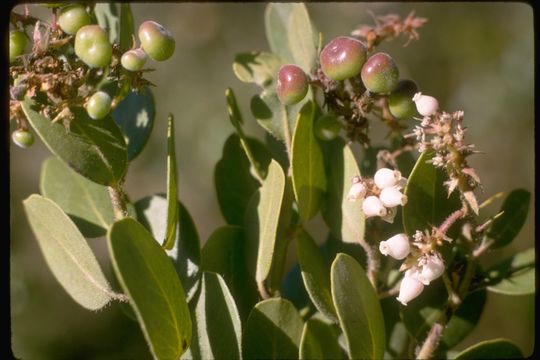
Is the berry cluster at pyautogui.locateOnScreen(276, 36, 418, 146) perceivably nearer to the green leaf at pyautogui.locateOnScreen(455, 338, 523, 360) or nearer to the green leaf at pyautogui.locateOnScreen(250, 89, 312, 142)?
the green leaf at pyautogui.locateOnScreen(250, 89, 312, 142)

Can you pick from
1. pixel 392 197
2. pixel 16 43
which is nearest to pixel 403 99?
pixel 392 197

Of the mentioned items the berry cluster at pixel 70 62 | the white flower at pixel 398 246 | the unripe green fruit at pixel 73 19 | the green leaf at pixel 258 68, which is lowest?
the white flower at pixel 398 246

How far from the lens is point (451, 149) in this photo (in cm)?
104

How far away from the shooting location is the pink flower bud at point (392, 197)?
107 centimetres

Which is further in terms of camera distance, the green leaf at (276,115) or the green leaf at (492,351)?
the green leaf at (276,115)

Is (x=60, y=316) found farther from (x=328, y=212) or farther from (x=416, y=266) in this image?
(x=416, y=266)

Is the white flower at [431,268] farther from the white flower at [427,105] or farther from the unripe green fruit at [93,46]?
the unripe green fruit at [93,46]

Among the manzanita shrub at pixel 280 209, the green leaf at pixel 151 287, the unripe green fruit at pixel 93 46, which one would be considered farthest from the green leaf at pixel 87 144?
the green leaf at pixel 151 287

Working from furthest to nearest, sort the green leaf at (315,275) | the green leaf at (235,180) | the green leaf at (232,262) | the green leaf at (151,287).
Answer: the green leaf at (235,180) < the green leaf at (232,262) < the green leaf at (315,275) < the green leaf at (151,287)

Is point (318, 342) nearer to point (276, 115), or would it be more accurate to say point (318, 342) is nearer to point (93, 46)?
point (276, 115)

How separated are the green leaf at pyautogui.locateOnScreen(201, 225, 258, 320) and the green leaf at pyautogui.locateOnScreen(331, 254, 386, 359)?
25cm

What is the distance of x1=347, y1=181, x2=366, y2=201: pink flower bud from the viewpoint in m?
1.12

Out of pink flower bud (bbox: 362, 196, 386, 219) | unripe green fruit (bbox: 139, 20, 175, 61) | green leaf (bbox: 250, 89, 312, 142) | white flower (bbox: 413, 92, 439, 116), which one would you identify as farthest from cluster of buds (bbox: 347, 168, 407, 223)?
unripe green fruit (bbox: 139, 20, 175, 61)

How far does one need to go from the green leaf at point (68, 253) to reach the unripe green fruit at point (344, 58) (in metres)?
0.47
